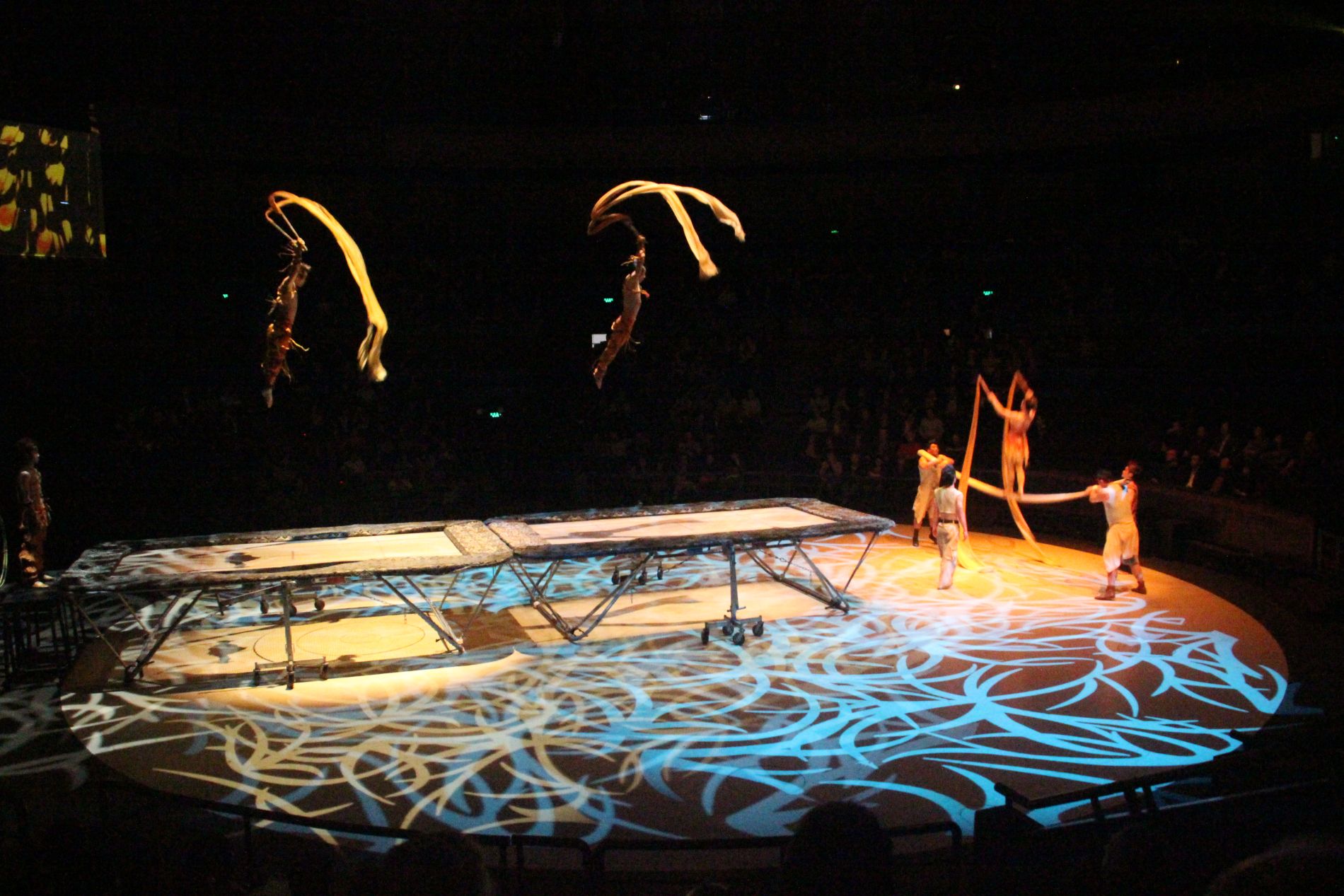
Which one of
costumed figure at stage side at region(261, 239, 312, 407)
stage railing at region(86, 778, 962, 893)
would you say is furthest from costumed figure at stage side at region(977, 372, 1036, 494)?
stage railing at region(86, 778, 962, 893)

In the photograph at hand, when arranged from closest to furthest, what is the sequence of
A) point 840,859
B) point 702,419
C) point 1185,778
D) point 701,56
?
1. point 840,859
2. point 1185,778
3. point 701,56
4. point 702,419

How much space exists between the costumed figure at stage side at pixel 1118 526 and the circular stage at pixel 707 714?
0.75ft

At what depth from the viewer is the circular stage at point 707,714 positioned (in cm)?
590

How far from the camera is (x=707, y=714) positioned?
720 centimetres

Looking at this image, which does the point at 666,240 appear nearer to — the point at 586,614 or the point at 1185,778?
the point at 586,614

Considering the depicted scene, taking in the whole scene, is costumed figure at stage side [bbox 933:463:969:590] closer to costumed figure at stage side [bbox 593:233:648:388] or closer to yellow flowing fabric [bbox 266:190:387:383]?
costumed figure at stage side [bbox 593:233:648:388]

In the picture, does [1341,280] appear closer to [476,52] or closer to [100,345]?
[476,52]

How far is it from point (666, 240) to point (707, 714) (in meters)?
13.1

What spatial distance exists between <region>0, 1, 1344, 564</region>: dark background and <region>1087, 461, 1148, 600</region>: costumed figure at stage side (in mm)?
4624

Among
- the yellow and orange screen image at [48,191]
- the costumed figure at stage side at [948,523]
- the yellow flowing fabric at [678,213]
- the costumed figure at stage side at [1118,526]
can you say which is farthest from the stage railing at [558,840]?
the yellow and orange screen image at [48,191]

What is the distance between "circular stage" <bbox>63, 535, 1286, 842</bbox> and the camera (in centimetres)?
590

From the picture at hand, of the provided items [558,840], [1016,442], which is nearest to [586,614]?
[1016,442]

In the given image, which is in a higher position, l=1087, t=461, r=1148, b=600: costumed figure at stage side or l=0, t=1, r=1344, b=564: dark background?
l=0, t=1, r=1344, b=564: dark background

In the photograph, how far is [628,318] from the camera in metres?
9.27
